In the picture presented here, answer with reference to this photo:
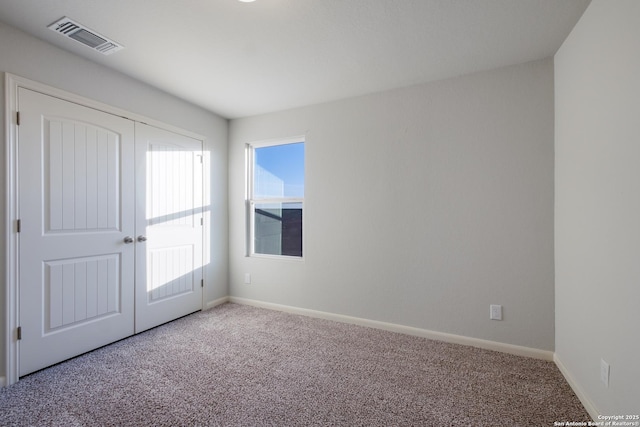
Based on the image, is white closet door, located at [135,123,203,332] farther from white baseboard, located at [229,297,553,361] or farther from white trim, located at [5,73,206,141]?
white baseboard, located at [229,297,553,361]

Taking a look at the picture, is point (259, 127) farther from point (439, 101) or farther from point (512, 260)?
point (512, 260)


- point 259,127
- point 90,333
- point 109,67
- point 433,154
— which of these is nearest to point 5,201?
point 90,333

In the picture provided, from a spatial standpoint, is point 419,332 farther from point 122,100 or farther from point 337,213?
point 122,100

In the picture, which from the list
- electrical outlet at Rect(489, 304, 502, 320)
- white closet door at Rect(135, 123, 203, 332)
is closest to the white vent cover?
white closet door at Rect(135, 123, 203, 332)

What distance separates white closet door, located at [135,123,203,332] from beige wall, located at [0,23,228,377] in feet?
0.68

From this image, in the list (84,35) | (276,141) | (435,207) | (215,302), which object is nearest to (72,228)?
(84,35)

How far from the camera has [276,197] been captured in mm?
3723

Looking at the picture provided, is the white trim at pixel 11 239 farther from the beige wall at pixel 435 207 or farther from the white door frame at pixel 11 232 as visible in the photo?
the beige wall at pixel 435 207

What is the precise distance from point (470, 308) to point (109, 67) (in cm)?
396

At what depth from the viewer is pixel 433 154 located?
9.05 ft

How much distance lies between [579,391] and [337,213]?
235cm

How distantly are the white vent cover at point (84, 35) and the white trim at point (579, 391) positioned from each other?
4.02 m

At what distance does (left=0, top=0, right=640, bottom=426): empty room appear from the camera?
1691mm

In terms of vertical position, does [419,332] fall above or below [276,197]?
below
